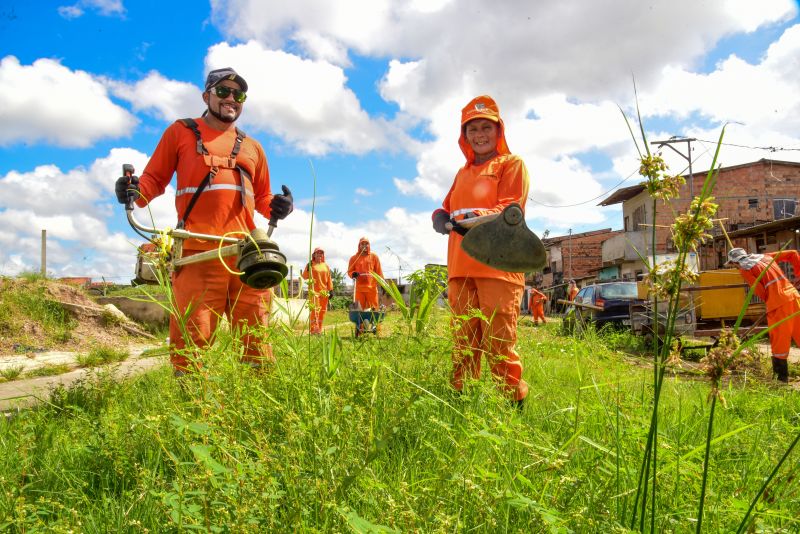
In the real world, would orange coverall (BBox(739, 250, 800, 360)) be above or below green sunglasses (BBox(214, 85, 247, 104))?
below

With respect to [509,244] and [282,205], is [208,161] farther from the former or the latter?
[509,244]

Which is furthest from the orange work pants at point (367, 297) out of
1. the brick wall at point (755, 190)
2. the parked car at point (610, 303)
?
the brick wall at point (755, 190)

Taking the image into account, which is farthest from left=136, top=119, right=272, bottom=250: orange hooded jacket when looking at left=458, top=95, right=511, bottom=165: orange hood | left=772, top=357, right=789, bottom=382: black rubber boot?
left=772, top=357, right=789, bottom=382: black rubber boot

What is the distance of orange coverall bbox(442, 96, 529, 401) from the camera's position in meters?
3.13

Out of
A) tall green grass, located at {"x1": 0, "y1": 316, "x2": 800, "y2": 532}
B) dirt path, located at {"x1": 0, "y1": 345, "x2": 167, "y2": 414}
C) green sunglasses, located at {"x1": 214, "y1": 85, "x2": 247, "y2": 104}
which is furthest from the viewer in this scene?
dirt path, located at {"x1": 0, "y1": 345, "x2": 167, "y2": 414}

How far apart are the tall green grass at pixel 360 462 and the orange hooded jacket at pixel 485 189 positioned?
68 centimetres

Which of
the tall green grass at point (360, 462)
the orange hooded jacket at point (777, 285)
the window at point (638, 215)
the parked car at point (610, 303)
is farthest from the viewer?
the window at point (638, 215)

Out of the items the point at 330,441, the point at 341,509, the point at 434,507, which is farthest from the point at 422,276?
the point at 341,509

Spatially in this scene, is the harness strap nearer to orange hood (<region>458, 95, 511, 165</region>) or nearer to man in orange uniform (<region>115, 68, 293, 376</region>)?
man in orange uniform (<region>115, 68, 293, 376</region>)

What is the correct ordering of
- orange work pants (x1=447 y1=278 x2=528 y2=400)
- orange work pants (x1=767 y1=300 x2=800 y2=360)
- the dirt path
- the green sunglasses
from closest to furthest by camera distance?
1. orange work pants (x1=447 y1=278 x2=528 y2=400)
2. the green sunglasses
3. the dirt path
4. orange work pants (x1=767 y1=300 x2=800 y2=360)

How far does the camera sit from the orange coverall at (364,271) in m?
11.4

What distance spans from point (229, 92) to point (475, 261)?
77.2 inches

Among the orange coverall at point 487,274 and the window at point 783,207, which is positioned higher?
the window at point 783,207

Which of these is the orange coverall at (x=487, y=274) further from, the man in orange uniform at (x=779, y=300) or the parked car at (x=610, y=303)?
the parked car at (x=610, y=303)
